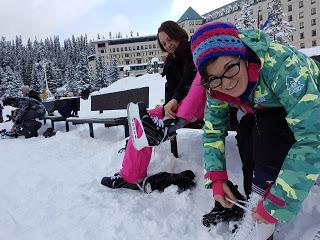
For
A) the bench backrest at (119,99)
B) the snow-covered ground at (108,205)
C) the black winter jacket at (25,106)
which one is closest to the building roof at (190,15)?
the black winter jacket at (25,106)

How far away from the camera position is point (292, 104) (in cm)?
173

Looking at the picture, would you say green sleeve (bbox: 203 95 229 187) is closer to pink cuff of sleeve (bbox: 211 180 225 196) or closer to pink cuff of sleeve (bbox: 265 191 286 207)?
pink cuff of sleeve (bbox: 211 180 225 196)

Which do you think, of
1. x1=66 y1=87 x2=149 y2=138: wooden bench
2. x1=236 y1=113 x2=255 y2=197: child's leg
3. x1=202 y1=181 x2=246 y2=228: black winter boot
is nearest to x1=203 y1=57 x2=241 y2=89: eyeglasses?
x1=236 y1=113 x2=255 y2=197: child's leg

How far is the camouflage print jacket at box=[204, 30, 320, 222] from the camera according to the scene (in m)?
1.65

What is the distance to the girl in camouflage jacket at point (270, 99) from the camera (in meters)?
1.66

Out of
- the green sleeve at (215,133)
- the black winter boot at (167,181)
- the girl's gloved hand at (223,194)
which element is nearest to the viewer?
the girl's gloved hand at (223,194)

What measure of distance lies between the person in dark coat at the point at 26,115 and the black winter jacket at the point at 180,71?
261 inches

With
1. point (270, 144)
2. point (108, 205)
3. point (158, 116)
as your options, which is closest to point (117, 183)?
point (108, 205)

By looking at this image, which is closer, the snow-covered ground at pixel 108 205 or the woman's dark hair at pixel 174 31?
the snow-covered ground at pixel 108 205

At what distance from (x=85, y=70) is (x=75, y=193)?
61.3 m

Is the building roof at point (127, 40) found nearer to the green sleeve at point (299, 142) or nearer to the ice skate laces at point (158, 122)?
the ice skate laces at point (158, 122)

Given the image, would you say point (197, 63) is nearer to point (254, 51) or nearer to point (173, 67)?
point (254, 51)

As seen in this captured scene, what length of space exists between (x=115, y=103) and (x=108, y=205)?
5.18 meters

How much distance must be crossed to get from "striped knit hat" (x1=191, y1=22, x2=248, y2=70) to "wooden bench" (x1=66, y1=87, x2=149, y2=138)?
386cm
